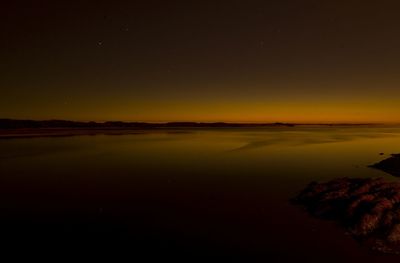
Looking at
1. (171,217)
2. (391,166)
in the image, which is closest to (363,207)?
(171,217)

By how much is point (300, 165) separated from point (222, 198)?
14.9m

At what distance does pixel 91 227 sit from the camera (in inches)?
489

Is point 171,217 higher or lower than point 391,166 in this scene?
lower

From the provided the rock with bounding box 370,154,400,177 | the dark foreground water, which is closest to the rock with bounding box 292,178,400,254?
the dark foreground water

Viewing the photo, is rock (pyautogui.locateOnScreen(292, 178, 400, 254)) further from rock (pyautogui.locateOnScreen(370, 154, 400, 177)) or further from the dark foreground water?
rock (pyautogui.locateOnScreen(370, 154, 400, 177))

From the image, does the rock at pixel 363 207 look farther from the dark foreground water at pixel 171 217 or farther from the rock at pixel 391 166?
the rock at pixel 391 166

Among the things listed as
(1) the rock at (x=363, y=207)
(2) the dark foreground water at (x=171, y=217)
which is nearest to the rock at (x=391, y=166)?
(2) the dark foreground water at (x=171, y=217)

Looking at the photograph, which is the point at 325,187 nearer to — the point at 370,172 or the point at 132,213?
the point at 132,213

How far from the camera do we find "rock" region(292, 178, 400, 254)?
1097 cm

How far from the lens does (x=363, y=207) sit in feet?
42.2

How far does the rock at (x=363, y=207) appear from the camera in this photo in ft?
36.0

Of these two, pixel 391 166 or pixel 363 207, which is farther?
pixel 391 166

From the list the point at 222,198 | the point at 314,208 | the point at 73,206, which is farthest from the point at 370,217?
the point at 73,206

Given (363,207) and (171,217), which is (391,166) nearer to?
(363,207)
